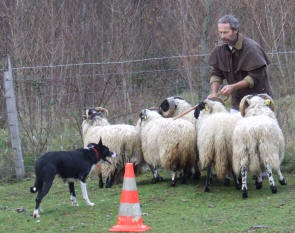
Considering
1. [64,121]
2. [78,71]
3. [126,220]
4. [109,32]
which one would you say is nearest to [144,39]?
[109,32]

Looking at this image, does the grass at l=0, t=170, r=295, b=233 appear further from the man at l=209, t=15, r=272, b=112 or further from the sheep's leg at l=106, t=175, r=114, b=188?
the man at l=209, t=15, r=272, b=112

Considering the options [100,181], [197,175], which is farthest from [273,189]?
[100,181]

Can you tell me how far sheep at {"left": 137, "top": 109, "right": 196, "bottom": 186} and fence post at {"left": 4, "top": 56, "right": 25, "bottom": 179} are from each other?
260 cm

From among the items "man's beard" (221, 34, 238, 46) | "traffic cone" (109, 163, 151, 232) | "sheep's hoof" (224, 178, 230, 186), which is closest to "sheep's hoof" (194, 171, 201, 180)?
"sheep's hoof" (224, 178, 230, 186)

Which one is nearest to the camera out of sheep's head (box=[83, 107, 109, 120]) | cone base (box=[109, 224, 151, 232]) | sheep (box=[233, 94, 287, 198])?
cone base (box=[109, 224, 151, 232])

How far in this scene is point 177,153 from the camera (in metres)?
9.20

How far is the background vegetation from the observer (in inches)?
441

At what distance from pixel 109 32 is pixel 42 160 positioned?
768 centimetres

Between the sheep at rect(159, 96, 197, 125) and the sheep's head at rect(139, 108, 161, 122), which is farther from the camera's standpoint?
the sheep at rect(159, 96, 197, 125)

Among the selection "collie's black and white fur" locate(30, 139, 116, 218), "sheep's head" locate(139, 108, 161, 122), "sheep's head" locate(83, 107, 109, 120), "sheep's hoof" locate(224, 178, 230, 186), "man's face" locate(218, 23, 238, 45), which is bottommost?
"sheep's hoof" locate(224, 178, 230, 186)

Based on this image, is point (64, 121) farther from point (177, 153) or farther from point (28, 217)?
point (28, 217)

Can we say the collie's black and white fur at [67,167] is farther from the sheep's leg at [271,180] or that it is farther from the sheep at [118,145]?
the sheep's leg at [271,180]

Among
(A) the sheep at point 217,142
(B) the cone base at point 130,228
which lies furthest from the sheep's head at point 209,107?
(B) the cone base at point 130,228

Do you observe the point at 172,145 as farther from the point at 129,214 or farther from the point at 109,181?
the point at 129,214
